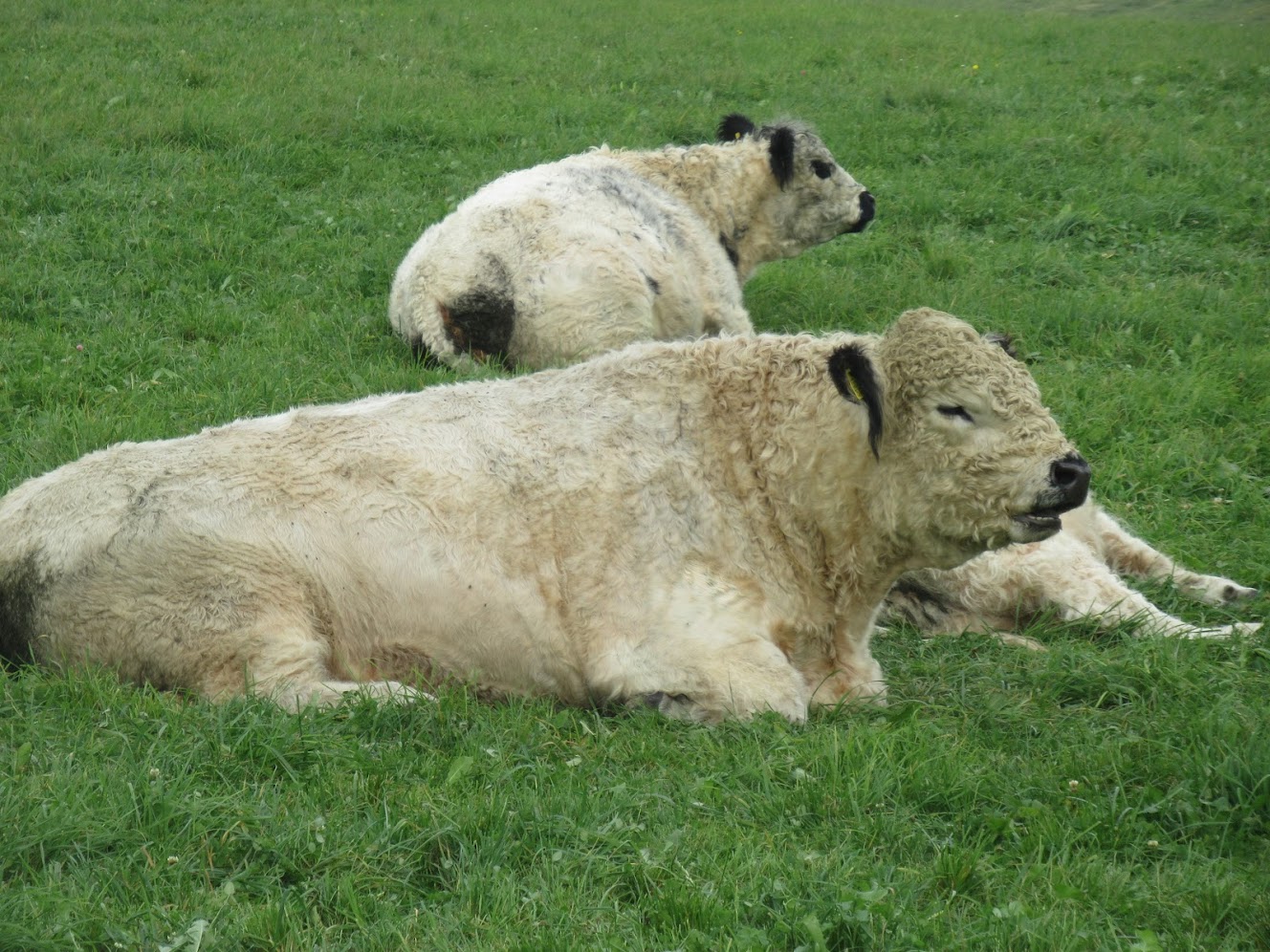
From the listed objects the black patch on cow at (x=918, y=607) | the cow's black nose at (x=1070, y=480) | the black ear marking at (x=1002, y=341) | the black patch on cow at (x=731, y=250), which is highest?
the black ear marking at (x=1002, y=341)

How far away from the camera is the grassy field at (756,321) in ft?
14.5

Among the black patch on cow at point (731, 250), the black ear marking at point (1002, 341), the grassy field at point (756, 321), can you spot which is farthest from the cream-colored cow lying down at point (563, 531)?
the black patch on cow at point (731, 250)

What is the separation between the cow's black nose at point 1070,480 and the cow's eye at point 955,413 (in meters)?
0.44

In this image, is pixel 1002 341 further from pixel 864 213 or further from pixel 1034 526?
pixel 864 213

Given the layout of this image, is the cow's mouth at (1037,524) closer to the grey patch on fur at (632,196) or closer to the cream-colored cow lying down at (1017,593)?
the cream-colored cow lying down at (1017,593)

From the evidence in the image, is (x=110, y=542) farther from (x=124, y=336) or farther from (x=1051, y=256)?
(x=1051, y=256)

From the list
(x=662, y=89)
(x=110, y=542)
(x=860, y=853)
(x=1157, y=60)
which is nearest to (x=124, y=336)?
(x=110, y=542)

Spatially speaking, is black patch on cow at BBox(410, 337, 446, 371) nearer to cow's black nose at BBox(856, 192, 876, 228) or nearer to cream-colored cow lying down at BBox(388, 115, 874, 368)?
cream-colored cow lying down at BBox(388, 115, 874, 368)

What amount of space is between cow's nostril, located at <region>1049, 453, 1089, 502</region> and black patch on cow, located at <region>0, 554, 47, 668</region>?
14.0 feet

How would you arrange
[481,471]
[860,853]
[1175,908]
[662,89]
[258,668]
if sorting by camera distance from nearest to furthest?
[1175,908], [860,853], [258,668], [481,471], [662,89]

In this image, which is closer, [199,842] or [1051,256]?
[199,842]

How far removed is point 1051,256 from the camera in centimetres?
1323

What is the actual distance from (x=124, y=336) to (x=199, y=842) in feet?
22.9

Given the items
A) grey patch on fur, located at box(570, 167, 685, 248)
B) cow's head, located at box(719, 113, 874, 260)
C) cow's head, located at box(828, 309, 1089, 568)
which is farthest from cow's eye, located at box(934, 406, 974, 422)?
cow's head, located at box(719, 113, 874, 260)
